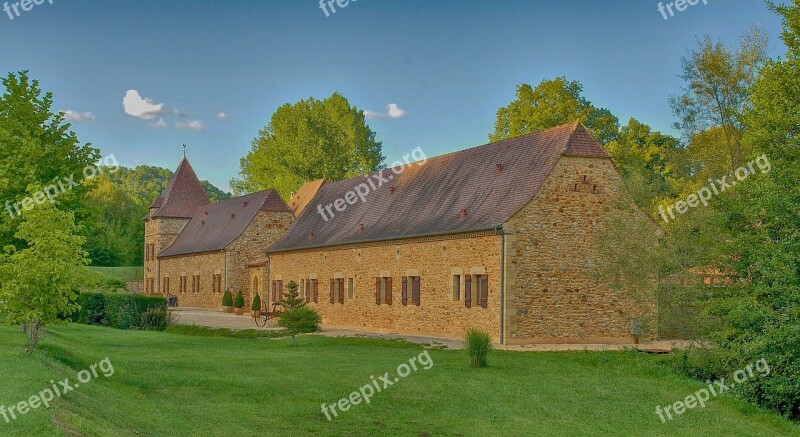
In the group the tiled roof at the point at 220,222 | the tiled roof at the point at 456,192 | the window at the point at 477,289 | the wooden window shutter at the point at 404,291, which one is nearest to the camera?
the window at the point at 477,289

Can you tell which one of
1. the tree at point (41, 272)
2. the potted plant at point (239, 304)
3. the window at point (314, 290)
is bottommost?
the potted plant at point (239, 304)

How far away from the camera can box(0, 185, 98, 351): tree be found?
1777cm

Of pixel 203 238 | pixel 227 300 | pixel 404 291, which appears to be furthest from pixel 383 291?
pixel 203 238

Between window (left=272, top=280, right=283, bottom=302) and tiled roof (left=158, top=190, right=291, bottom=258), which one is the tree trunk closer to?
window (left=272, top=280, right=283, bottom=302)

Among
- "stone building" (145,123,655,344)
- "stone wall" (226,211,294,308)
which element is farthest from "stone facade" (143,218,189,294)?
"stone building" (145,123,655,344)

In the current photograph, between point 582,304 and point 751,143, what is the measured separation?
342 inches

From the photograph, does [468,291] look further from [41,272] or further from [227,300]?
[227,300]

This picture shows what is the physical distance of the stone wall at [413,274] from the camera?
3105cm

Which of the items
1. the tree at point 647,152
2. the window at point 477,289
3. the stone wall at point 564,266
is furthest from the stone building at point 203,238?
the stone wall at point 564,266

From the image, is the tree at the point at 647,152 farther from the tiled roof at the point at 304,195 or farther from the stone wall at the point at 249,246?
the stone wall at the point at 249,246

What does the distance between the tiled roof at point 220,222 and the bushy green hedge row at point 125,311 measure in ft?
47.4

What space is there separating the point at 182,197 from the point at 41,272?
55.2m

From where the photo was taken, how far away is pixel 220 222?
205ft

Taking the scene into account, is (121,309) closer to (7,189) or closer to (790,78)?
(7,189)
